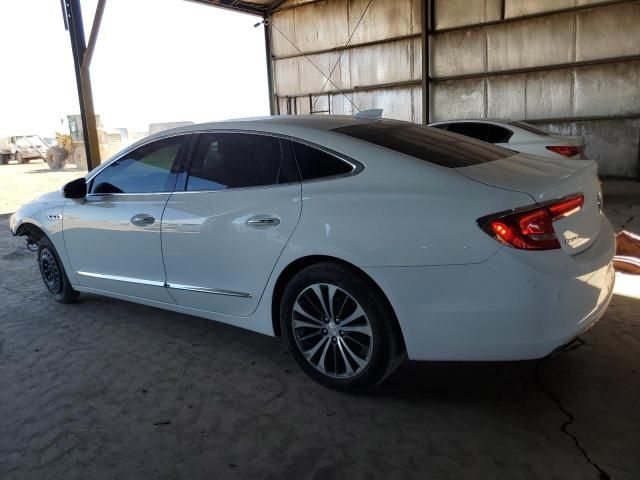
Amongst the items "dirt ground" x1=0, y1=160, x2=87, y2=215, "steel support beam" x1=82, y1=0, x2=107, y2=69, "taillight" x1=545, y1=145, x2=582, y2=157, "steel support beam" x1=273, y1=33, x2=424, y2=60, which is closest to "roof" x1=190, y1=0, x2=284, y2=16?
"steel support beam" x1=273, y1=33, x2=424, y2=60

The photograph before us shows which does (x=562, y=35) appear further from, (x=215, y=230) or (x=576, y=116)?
(x=215, y=230)

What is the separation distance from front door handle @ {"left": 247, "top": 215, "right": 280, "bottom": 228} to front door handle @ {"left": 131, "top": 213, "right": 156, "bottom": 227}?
0.85 m

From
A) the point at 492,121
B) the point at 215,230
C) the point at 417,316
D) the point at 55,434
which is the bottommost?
the point at 55,434

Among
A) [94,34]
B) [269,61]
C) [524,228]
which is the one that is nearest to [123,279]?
[524,228]

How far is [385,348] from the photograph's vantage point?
261cm

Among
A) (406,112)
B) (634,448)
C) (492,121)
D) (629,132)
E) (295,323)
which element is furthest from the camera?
(406,112)

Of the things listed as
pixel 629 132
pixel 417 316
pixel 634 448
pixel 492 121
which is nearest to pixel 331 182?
pixel 417 316

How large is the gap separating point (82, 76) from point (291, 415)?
9.16m

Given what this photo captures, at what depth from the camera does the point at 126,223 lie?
362cm

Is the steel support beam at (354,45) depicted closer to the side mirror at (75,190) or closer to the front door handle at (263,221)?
the side mirror at (75,190)

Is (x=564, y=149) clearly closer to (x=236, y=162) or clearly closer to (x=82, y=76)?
(x=236, y=162)

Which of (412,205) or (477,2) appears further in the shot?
(477,2)

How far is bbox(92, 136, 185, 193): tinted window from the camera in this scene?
3.50m

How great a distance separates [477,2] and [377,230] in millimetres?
11404
